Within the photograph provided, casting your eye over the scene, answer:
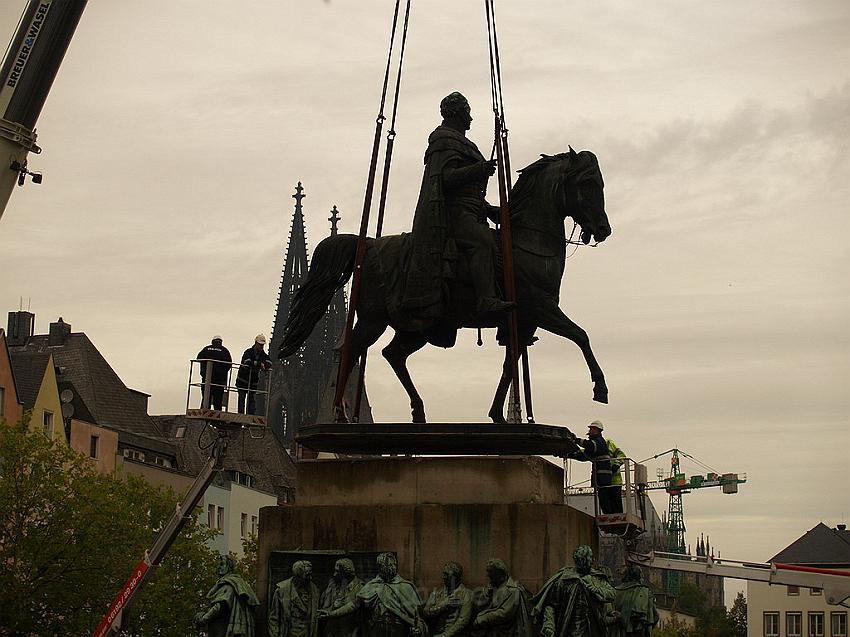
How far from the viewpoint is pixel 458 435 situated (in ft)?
76.3

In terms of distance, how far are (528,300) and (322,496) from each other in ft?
12.5

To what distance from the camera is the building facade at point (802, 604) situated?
123688 mm

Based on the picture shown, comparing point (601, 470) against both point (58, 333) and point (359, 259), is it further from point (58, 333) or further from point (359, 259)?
point (58, 333)

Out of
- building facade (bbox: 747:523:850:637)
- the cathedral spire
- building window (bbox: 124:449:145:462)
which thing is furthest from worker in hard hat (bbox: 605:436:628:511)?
the cathedral spire

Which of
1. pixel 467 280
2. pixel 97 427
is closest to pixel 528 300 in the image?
pixel 467 280

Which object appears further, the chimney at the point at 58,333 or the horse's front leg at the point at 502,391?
the chimney at the point at 58,333

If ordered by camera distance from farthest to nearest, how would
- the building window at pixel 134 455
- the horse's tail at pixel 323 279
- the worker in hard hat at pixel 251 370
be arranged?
1. the building window at pixel 134 455
2. the worker in hard hat at pixel 251 370
3. the horse's tail at pixel 323 279

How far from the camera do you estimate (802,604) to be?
4943 inches

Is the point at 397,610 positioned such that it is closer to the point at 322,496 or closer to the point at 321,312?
the point at 322,496

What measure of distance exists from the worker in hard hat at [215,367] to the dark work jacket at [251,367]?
0.82 feet

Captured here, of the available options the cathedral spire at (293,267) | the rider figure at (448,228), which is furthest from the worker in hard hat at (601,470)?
the cathedral spire at (293,267)

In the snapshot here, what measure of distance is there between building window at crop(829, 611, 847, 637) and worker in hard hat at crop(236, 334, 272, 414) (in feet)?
314

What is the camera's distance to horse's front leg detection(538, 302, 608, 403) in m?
24.5

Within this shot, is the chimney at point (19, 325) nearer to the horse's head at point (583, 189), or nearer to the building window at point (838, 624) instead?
the building window at point (838, 624)
